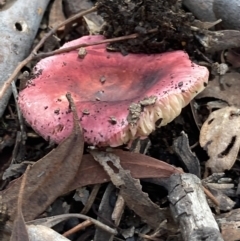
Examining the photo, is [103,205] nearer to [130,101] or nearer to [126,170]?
[126,170]

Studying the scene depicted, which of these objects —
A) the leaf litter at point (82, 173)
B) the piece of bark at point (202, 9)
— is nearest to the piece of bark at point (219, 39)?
the piece of bark at point (202, 9)

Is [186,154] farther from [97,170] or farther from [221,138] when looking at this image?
[97,170]

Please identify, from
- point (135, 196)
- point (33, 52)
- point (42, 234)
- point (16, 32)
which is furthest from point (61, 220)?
point (16, 32)

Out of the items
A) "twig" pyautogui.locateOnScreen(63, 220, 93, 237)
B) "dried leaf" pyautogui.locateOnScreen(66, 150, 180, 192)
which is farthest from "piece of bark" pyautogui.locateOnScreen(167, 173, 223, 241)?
"twig" pyautogui.locateOnScreen(63, 220, 93, 237)

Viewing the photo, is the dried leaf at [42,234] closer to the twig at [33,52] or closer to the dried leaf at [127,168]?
the dried leaf at [127,168]

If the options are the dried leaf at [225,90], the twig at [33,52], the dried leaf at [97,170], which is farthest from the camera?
the dried leaf at [225,90]

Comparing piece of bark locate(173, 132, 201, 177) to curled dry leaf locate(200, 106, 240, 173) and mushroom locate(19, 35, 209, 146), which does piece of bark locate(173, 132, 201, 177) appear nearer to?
curled dry leaf locate(200, 106, 240, 173)
